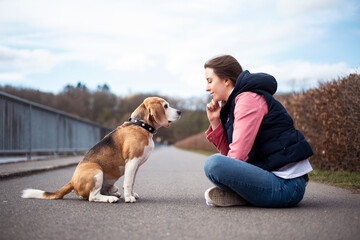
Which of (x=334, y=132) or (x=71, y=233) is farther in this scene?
(x=334, y=132)

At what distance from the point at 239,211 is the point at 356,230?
1124mm

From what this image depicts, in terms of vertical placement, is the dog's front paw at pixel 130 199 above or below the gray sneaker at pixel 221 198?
below

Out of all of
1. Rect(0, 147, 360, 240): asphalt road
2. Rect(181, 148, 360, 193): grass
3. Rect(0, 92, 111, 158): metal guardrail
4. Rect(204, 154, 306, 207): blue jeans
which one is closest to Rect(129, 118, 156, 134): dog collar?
Rect(0, 147, 360, 240): asphalt road

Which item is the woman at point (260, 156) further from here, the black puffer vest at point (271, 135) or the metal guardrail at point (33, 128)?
the metal guardrail at point (33, 128)

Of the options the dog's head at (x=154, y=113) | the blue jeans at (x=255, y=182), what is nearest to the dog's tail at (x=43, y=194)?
the dog's head at (x=154, y=113)

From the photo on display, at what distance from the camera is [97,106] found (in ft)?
185

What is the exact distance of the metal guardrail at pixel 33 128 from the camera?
9.68 meters

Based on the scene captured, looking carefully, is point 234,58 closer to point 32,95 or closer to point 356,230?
point 356,230

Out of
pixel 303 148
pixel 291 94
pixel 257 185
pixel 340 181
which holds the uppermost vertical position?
pixel 291 94

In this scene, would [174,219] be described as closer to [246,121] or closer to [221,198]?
[221,198]

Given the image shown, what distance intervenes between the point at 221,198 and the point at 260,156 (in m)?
0.61

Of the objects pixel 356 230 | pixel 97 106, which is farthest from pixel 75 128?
pixel 97 106

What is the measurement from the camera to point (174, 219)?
10.2 ft

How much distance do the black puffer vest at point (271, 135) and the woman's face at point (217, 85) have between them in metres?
0.26
